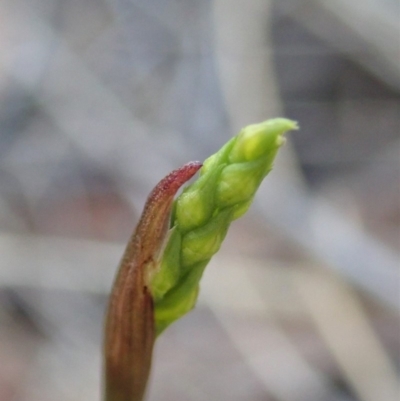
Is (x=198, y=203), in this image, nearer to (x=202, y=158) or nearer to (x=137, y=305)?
(x=137, y=305)

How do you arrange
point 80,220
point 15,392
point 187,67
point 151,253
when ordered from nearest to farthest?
1. point 151,253
2. point 15,392
3. point 80,220
4. point 187,67

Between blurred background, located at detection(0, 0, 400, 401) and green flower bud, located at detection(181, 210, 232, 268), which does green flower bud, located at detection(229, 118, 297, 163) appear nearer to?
green flower bud, located at detection(181, 210, 232, 268)

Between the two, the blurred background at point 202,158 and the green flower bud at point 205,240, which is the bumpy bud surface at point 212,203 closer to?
the green flower bud at point 205,240

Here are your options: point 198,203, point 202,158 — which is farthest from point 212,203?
point 202,158

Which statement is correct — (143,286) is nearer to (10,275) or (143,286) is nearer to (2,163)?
(10,275)

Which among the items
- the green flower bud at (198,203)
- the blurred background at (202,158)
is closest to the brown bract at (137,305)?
the green flower bud at (198,203)

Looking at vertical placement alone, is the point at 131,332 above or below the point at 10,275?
below

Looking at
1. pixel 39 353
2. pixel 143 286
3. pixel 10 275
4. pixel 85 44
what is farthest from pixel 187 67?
pixel 143 286
